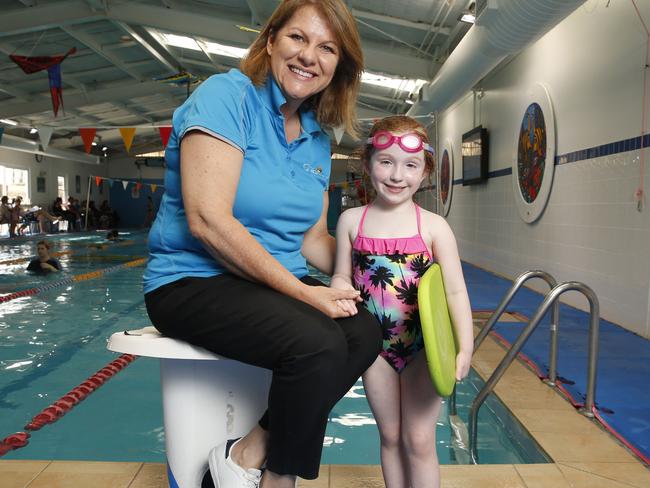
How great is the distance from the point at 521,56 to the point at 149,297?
7083 millimetres

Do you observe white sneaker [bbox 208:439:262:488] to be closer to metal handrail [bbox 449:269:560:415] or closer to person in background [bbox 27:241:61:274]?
metal handrail [bbox 449:269:560:415]

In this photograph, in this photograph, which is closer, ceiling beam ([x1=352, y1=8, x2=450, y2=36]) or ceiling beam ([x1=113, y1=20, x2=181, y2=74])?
ceiling beam ([x1=352, y1=8, x2=450, y2=36])

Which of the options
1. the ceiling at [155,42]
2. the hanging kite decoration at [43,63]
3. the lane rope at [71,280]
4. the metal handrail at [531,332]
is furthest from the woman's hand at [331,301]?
the hanging kite decoration at [43,63]

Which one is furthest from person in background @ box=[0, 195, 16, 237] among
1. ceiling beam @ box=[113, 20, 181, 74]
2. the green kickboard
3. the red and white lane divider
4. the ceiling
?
the green kickboard

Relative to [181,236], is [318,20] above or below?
Result: above

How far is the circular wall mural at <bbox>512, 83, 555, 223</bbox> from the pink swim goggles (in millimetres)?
4995

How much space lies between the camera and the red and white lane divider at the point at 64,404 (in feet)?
8.90

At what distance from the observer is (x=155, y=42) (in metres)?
12.1

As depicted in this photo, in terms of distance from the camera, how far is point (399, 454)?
1588mm

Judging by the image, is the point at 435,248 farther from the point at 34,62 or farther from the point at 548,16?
the point at 34,62

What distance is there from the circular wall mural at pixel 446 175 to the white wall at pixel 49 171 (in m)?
13.0

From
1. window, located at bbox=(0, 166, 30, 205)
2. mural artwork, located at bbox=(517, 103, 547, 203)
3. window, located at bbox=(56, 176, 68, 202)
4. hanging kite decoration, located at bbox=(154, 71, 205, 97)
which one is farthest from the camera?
window, located at bbox=(56, 176, 68, 202)

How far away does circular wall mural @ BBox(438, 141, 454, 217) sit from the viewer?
1171cm

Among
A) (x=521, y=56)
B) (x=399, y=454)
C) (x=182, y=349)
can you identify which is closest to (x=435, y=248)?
(x=399, y=454)
